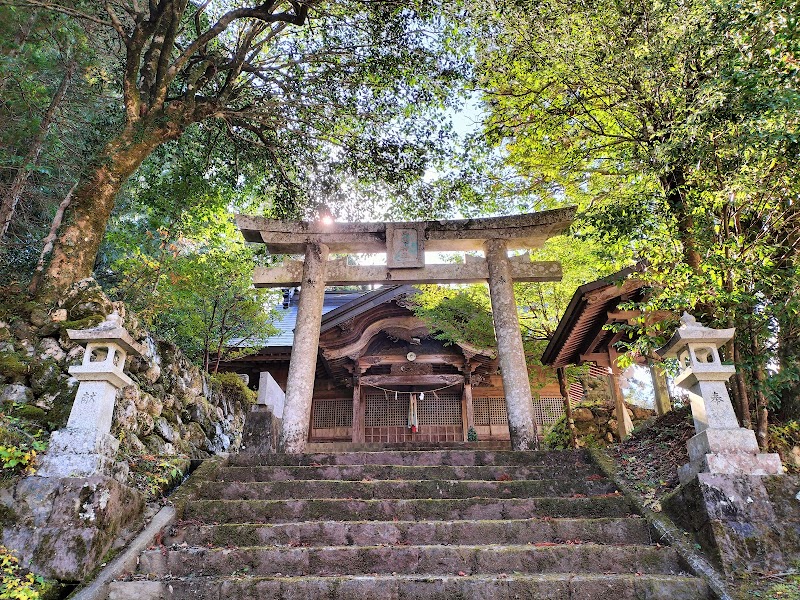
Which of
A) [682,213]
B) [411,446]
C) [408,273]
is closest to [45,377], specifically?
[408,273]

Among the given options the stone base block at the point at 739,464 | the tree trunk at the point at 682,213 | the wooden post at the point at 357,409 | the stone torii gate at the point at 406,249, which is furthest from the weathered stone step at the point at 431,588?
the wooden post at the point at 357,409

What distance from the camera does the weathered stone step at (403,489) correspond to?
5410mm

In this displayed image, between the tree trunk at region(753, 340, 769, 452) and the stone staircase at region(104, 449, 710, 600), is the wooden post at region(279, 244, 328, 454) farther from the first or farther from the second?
the tree trunk at region(753, 340, 769, 452)

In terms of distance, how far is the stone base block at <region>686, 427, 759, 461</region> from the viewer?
14.7ft

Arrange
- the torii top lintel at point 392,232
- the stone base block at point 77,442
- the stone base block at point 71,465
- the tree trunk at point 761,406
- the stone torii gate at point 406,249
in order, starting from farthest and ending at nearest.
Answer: the torii top lintel at point 392,232 < the stone torii gate at point 406,249 < the tree trunk at point 761,406 < the stone base block at point 77,442 < the stone base block at point 71,465

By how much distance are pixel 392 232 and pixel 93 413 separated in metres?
5.99

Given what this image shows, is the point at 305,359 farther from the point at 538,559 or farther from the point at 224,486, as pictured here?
the point at 538,559

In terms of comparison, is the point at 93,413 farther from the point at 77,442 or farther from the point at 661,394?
the point at 661,394

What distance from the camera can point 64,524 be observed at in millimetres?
4074

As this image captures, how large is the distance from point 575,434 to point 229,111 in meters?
9.39

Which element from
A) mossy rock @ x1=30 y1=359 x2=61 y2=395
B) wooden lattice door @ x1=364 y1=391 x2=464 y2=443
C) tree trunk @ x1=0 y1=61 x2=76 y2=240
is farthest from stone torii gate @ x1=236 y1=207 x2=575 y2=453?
wooden lattice door @ x1=364 y1=391 x2=464 y2=443

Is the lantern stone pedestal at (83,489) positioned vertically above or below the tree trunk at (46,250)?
below

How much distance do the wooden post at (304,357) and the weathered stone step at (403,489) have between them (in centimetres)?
237

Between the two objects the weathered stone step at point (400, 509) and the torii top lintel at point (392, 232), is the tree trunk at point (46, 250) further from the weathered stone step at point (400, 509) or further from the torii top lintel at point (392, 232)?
the weathered stone step at point (400, 509)
